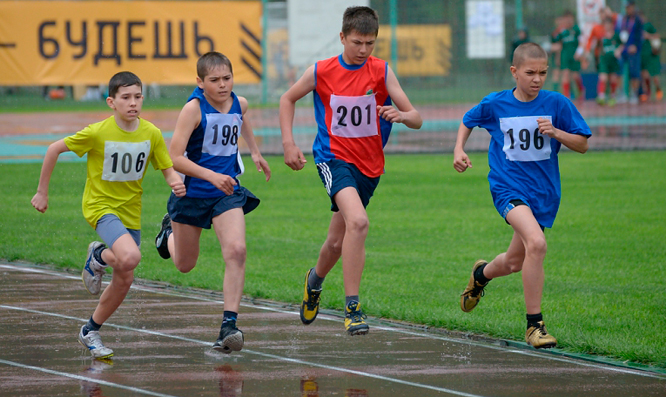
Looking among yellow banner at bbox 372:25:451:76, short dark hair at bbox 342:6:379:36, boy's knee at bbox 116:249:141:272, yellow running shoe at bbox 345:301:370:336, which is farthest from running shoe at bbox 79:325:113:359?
yellow banner at bbox 372:25:451:76

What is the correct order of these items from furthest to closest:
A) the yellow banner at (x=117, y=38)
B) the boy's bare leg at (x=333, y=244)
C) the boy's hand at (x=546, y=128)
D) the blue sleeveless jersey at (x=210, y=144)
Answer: the yellow banner at (x=117, y=38) → the boy's bare leg at (x=333, y=244) → the blue sleeveless jersey at (x=210, y=144) → the boy's hand at (x=546, y=128)

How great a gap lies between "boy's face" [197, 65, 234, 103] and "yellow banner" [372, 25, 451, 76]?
57.6 ft

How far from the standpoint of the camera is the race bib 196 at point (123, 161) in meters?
6.64

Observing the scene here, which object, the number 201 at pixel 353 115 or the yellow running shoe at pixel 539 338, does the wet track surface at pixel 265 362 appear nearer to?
the yellow running shoe at pixel 539 338

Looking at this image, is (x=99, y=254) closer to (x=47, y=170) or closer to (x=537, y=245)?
(x=47, y=170)

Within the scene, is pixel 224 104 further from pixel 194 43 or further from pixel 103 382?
pixel 194 43

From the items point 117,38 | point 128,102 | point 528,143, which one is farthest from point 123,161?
point 117,38

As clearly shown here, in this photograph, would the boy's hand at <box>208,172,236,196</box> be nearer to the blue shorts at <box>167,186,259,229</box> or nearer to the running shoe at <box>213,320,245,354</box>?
the blue shorts at <box>167,186,259,229</box>

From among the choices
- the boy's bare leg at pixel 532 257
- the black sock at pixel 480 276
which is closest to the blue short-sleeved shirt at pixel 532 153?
the boy's bare leg at pixel 532 257

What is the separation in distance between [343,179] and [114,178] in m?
1.53

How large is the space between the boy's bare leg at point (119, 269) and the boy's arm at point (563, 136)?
2747mm

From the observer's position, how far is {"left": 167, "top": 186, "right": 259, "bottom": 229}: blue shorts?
686 centimetres

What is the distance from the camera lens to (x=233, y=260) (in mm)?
6566

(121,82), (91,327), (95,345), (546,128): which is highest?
(121,82)
